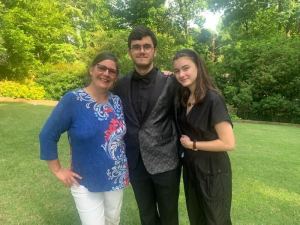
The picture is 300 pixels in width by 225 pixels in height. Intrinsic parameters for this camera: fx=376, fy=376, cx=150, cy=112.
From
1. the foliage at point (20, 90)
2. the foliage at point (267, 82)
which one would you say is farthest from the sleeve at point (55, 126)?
the foliage at point (20, 90)

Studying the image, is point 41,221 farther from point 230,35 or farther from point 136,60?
point 230,35

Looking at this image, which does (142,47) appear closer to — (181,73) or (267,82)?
(181,73)

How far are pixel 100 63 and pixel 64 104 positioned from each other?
0.41 metres

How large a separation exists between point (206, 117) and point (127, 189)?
3.10 metres

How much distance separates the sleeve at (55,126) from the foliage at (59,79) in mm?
17736

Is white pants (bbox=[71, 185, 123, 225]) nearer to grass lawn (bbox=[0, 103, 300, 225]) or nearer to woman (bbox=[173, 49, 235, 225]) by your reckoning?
woman (bbox=[173, 49, 235, 225])

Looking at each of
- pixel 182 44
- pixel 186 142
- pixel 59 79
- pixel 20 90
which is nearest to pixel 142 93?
pixel 186 142

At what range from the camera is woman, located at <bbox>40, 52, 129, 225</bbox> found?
102 inches

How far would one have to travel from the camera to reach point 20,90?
736 inches

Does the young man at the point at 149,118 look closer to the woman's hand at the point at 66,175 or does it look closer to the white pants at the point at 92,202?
the white pants at the point at 92,202

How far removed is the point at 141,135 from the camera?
3029mm

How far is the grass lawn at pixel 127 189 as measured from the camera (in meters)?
4.48

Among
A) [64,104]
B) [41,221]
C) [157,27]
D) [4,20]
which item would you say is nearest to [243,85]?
[157,27]

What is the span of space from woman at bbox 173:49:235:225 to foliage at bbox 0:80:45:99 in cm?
1700
